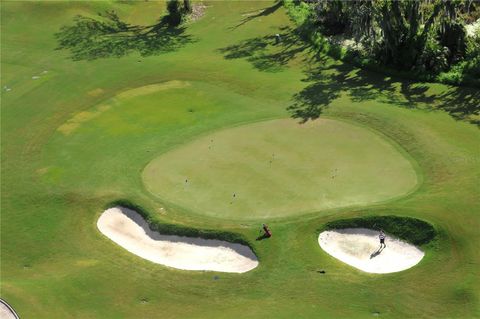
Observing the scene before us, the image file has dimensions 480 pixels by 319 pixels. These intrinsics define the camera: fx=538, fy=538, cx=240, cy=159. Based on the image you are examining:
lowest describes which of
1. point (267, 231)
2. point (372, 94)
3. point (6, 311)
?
point (6, 311)

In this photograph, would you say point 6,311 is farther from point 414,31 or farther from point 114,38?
point 114,38

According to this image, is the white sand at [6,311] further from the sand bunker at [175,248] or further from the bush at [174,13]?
the bush at [174,13]

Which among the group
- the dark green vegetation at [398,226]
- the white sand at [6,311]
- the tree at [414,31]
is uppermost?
the tree at [414,31]

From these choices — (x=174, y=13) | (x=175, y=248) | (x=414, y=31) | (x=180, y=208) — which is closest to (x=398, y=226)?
(x=175, y=248)

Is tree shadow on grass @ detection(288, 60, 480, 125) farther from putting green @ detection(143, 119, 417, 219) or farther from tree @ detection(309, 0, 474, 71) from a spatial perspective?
putting green @ detection(143, 119, 417, 219)

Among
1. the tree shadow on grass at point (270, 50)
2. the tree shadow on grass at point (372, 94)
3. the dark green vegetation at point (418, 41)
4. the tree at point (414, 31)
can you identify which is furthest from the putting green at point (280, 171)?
the tree shadow on grass at point (270, 50)

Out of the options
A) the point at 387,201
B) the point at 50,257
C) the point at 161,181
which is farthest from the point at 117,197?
the point at 387,201

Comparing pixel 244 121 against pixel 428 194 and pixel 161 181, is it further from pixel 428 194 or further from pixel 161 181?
pixel 428 194
